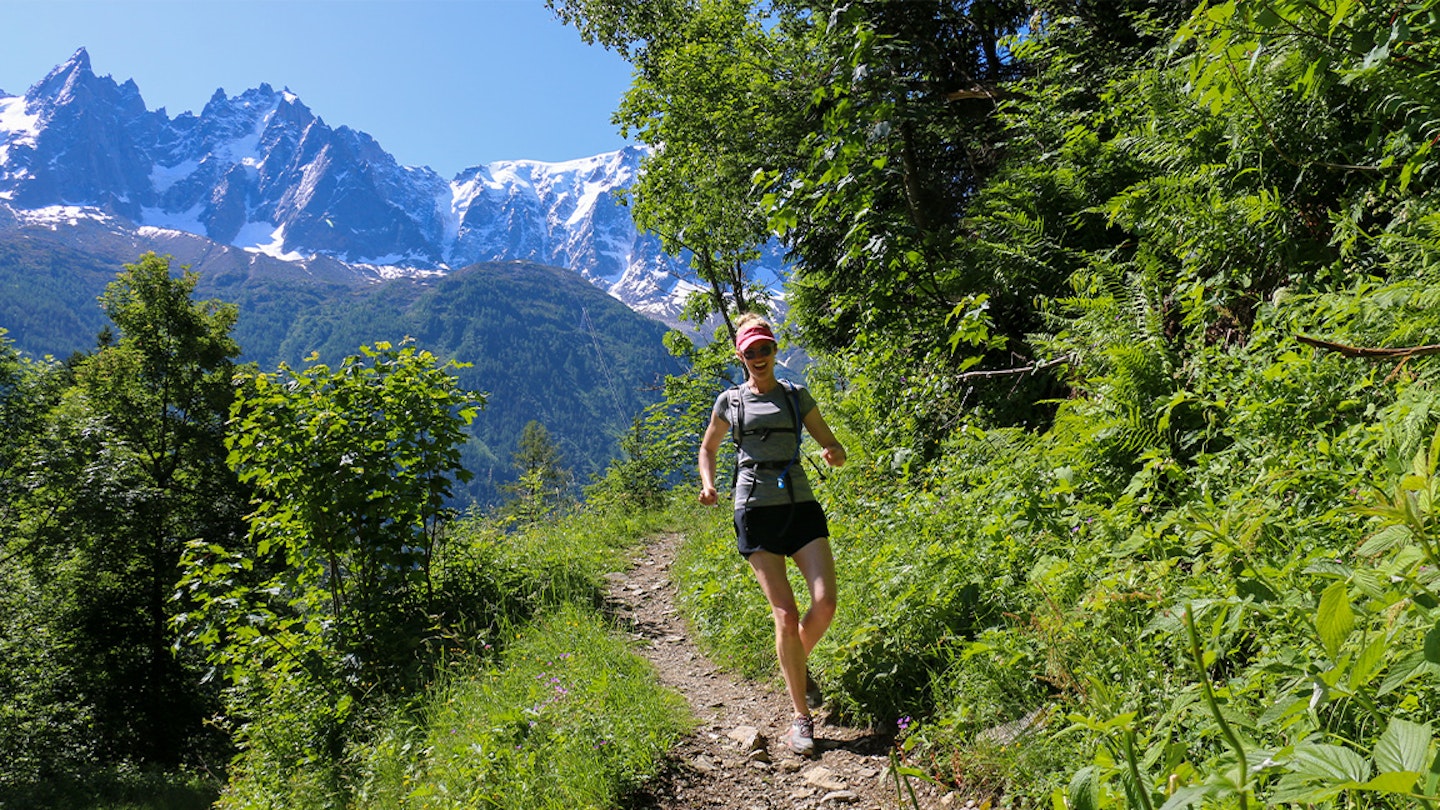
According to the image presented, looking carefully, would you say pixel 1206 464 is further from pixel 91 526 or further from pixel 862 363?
pixel 91 526

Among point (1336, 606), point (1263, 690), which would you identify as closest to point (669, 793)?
point (1263, 690)

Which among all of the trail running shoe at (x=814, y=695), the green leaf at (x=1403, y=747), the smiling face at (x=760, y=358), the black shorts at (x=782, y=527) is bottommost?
→ the trail running shoe at (x=814, y=695)

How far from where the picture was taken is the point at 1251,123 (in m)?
4.94

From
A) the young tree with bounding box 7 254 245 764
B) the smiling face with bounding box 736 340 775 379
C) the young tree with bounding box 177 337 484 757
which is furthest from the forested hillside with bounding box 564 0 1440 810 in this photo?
the young tree with bounding box 7 254 245 764

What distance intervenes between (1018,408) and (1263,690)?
414cm

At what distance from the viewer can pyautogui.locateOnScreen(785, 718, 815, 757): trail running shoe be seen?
4184 millimetres

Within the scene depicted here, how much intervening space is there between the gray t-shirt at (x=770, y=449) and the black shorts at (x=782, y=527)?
0.05 m

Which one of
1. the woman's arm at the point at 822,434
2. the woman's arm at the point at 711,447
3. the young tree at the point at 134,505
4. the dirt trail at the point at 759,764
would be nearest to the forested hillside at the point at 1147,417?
the dirt trail at the point at 759,764

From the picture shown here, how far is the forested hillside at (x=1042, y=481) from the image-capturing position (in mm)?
1999

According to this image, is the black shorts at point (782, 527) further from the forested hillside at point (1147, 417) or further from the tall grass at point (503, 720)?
the tall grass at point (503, 720)

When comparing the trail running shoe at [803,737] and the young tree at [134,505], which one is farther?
the young tree at [134,505]

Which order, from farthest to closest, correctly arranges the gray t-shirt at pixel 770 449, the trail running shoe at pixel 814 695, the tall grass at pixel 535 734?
the trail running shoe at pixel 814 695 < the gray t-shirt at pixel 770 449 < the tall grass at pixel 535 734

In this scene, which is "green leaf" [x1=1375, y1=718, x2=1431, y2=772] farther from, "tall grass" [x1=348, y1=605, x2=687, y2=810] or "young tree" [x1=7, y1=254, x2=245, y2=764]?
"young tree" [x1=7, y1=254, x2=245, y2=764]

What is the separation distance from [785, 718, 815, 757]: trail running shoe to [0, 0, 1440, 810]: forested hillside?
0.30 m
